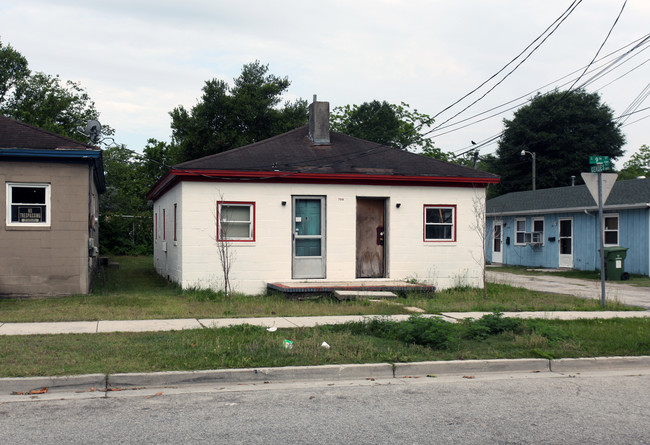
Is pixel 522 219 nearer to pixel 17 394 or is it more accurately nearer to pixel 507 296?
pixel 507 296

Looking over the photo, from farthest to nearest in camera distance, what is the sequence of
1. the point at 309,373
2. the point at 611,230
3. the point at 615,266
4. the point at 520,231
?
1. the point at 520,231
2. the point at 611,230
3. the point at 615,266
4. the point at 309,373

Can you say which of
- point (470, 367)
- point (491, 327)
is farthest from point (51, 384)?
point (491, 327)

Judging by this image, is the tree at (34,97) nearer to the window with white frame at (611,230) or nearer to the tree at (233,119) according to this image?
the tree at (233,119)

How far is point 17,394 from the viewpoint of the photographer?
6.72 meters

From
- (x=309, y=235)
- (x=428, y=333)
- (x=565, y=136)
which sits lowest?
(x=428, y=333)

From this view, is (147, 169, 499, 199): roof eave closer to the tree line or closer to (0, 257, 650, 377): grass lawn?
(0, 257, 650, 377): grass lawn

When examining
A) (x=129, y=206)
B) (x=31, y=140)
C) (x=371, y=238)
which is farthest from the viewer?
(x=129, y=206)

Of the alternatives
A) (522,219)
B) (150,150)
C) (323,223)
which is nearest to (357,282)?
(323,223)

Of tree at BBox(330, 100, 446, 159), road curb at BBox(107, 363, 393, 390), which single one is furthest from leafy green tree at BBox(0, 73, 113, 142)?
road curb at BBox(107, 363, 393, 390)

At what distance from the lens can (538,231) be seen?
1157 inches

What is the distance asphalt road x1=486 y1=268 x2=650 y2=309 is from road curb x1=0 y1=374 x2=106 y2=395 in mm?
12362

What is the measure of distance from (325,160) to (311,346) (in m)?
9.52

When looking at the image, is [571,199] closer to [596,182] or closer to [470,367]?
[596,182]

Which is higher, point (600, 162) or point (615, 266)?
point (600, 162)
